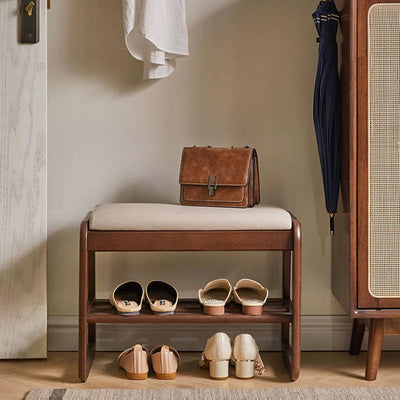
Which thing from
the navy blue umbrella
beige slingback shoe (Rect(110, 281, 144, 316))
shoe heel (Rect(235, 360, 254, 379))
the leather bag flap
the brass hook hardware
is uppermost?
the brass hook hardware

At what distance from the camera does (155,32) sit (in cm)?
254

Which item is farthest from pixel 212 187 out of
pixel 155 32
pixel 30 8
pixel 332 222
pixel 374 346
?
pixel 30 8

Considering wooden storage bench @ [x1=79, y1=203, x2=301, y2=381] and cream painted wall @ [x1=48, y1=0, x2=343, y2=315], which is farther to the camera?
cream painted wall @ [x1=48, y1=0, x2=343, y2=315]

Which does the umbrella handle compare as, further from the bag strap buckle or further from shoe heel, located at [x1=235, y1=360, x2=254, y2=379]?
shoe heel, located at [x1=235, y1=360, x2=254, y2=379]

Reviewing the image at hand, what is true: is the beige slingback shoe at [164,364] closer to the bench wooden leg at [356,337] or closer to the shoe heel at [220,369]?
the shoe heel at [220,369]

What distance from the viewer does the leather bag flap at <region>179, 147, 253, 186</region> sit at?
2.42 m

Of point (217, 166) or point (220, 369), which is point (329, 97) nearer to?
point (217, 166)

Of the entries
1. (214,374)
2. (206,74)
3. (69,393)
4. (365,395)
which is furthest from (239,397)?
(206,74)

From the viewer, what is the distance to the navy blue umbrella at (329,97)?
2.50 metres

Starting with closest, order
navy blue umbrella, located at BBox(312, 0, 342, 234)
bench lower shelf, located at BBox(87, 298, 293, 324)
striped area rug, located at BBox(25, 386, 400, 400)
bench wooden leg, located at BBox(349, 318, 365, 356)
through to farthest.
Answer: striped area rug, located at BBox(25, 386, 400, 400), bench lower shelf, located at BBox(87, 298, 293, 324), navy blue umbrella, located at BBox(312, 0, 342, 234), bench wooden leg, located at BBox(349, 318, 365, 356)

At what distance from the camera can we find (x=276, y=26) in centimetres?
271

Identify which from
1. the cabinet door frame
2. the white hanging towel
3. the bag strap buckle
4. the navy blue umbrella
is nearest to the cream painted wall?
the white hanging towel

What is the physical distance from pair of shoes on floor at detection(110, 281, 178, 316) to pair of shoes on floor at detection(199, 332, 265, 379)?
0.63 ft

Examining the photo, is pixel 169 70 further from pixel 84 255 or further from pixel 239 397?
pixel 239 397
